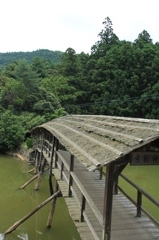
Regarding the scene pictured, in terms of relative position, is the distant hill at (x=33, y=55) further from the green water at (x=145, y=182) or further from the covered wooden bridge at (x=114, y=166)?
the covered wooden bridge at (x=114, y=166)

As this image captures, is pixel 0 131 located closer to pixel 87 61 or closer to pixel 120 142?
pixel 120 142

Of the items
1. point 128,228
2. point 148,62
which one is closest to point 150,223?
point 128,228

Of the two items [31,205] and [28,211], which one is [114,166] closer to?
[28,211]

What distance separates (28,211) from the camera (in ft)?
34.2

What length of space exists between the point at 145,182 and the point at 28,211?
771cm

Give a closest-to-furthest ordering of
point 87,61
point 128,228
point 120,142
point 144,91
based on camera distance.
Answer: point 120,142 < point 128,228 < point 144,91 < point 87,61

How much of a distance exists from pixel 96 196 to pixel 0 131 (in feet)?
49.5

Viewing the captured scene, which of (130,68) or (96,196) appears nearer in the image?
(96,196)

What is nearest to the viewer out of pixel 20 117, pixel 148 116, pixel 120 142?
pixel 120 142

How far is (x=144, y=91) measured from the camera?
32.9 metres

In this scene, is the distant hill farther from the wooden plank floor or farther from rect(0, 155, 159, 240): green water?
the wooden plank floor

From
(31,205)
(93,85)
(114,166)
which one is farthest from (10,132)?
(114,166)

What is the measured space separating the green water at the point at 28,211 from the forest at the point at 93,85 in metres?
10.8

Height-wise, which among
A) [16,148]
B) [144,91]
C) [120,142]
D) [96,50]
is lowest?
[16,148]
